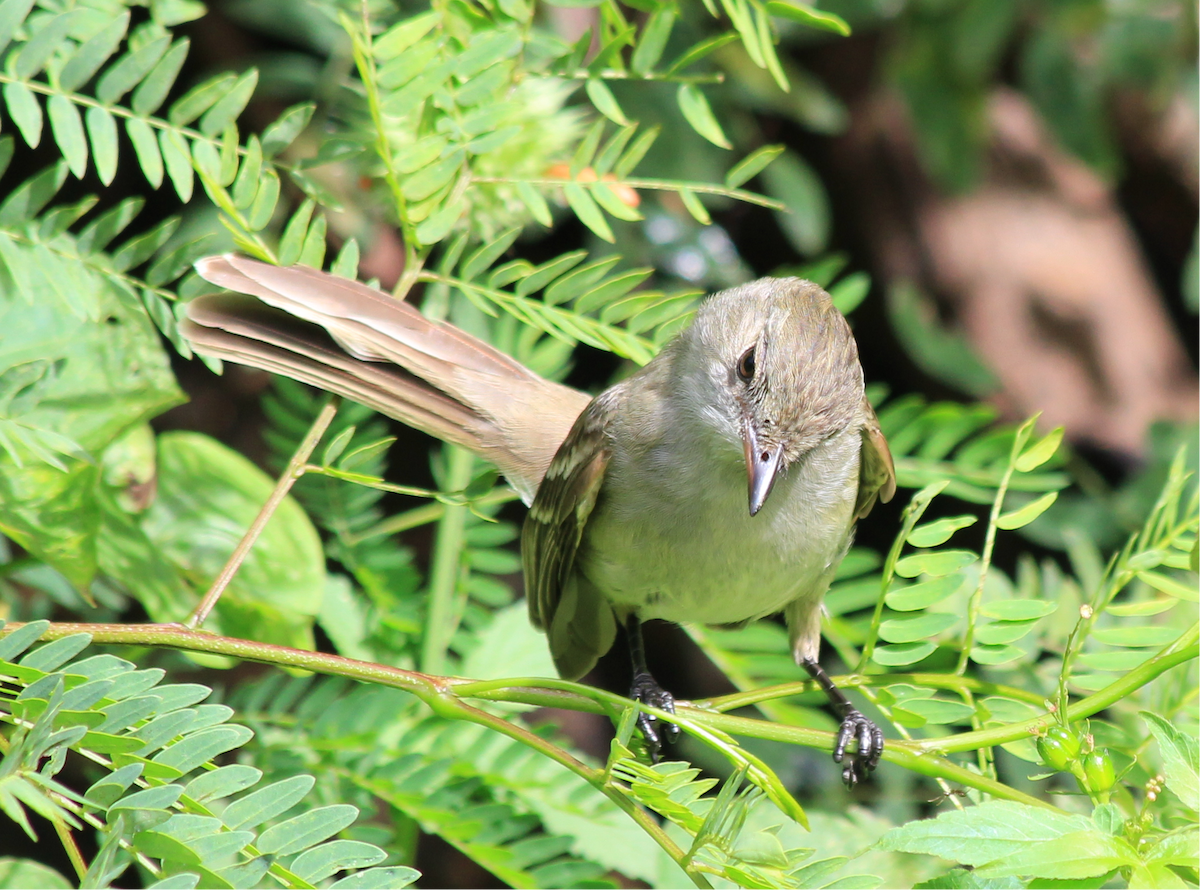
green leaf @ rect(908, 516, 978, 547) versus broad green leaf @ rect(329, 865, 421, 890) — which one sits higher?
green leaf @ rect(908, 516, 978, 547)

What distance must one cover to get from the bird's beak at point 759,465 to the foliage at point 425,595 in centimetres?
27

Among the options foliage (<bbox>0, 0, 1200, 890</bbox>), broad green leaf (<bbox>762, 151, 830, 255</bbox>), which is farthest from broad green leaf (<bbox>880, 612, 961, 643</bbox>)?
broad green leaf (<bbox>762, 151, 830, 255</bbox>)

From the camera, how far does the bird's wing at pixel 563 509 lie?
242cm

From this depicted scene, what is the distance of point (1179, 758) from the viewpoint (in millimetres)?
1269

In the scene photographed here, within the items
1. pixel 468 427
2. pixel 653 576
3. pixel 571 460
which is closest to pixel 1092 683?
pixel 653 576

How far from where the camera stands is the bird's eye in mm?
2182

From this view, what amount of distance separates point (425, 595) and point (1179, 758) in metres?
1.63

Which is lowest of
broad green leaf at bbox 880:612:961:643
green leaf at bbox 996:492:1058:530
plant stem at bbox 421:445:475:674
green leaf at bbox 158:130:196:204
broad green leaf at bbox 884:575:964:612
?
plant stem at bbox 421:445:475:674

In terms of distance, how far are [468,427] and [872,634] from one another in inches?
43.9

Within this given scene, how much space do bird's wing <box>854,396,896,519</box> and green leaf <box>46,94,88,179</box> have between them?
1571 mm

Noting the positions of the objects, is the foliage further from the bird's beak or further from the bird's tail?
the bird's beak

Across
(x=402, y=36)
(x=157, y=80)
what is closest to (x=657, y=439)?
(x=402, y=36)

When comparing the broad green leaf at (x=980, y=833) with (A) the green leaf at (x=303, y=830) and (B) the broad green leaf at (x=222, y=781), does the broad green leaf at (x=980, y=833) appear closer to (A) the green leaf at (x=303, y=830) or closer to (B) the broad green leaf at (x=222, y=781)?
(A) the green leaf at (x=303, y=830)

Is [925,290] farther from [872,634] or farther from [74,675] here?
[74,675]
